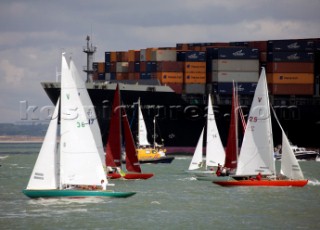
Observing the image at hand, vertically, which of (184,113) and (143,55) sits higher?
(143,55)

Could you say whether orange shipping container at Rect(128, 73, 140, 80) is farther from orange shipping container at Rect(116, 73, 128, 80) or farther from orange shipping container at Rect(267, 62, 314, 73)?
orange shipping container at Rect(267, 62, 314, 73)

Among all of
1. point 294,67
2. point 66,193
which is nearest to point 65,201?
point 66,193

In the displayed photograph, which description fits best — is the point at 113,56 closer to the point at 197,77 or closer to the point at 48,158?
the point at 197,77

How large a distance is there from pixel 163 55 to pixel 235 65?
29.1 ft

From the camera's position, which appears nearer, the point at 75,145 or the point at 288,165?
the point at 75,145

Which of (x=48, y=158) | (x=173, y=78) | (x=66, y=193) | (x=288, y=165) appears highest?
(x=173, y=78)

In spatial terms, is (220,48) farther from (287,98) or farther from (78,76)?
(78,76)

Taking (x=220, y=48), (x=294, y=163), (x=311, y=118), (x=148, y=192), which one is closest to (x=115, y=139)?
(x=148, y=192)

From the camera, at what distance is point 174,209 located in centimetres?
4191

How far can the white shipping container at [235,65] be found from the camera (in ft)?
339

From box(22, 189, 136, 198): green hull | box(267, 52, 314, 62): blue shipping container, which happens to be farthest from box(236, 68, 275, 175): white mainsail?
box(267, 52, 314, 62): blue shipping container

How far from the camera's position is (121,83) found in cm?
10662

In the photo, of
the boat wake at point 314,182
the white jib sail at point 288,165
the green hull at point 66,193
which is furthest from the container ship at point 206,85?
the green hull at point 66,193

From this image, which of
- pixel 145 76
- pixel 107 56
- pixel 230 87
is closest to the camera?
pixel 230 87
